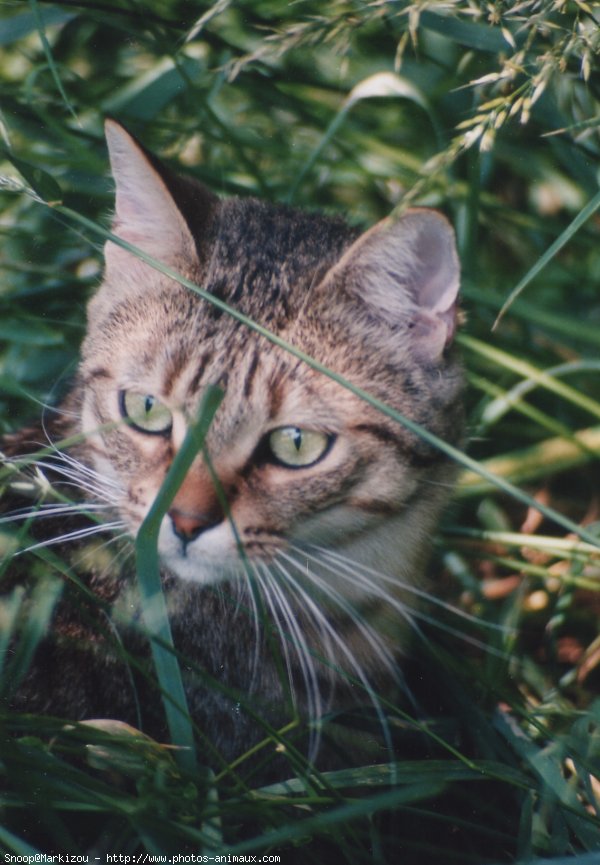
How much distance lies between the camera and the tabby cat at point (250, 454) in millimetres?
1375

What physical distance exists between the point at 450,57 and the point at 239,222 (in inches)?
31.6

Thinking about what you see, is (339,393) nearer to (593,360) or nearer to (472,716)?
(472,716)

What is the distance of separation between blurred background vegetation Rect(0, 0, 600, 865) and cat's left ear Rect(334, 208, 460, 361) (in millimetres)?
177

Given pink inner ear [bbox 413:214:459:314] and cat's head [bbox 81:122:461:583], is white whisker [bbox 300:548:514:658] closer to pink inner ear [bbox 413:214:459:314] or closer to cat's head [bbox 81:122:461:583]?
cat's head [bbox 81:122:461:583]

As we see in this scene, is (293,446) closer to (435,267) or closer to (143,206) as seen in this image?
(435,267)

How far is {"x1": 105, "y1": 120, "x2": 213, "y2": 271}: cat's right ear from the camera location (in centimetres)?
143

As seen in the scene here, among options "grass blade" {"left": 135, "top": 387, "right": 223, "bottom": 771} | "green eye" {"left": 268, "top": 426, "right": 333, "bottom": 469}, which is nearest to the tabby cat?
"green eye" {"left": 268, "top": 426, "right": 333, "bottom": 469}

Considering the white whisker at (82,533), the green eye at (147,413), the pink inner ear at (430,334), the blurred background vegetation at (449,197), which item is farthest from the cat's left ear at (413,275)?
the white whisker at (82,533)

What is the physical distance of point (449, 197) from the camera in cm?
213

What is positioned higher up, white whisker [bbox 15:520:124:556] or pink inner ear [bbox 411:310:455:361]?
pink inner ear [bbox 411:310:455:361]

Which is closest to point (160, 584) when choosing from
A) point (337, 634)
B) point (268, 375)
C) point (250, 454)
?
point (250, 454)

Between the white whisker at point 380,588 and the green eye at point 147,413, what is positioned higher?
the green eye at point 147,413

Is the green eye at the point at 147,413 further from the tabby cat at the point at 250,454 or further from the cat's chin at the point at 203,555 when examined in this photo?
the cat's chin at the point at 203,555

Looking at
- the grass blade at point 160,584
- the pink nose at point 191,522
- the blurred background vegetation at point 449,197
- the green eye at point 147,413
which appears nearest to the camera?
the grass blade at point 160,584
